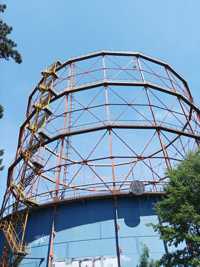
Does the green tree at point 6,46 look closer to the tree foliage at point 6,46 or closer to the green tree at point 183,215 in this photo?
the tree foliage at point 6,46

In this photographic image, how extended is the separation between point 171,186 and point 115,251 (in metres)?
5.09

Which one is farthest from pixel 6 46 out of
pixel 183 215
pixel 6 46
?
pixel 183 215

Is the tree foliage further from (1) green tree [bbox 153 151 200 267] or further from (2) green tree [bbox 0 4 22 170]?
(1) green tree [bbox 153 151 200 267]

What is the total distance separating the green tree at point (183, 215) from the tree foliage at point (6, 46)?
274 inches

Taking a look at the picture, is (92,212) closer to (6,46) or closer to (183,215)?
(183,215)

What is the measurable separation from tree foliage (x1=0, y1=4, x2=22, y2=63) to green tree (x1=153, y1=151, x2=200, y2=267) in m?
→ 6.96

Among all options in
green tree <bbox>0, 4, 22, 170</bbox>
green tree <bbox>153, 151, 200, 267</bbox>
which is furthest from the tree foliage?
green tree <bbox>153, 151, 200, 267</bbox>

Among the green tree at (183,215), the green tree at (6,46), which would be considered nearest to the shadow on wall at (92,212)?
the green tree at (183,215)

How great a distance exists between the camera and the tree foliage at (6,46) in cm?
1205

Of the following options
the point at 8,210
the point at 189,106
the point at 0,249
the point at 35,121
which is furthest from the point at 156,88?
the point at 0,249

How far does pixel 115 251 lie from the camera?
16.2 meters

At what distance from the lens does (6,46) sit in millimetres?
12062

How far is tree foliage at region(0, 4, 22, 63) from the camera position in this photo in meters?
12.1

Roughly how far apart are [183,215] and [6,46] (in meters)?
7.99
